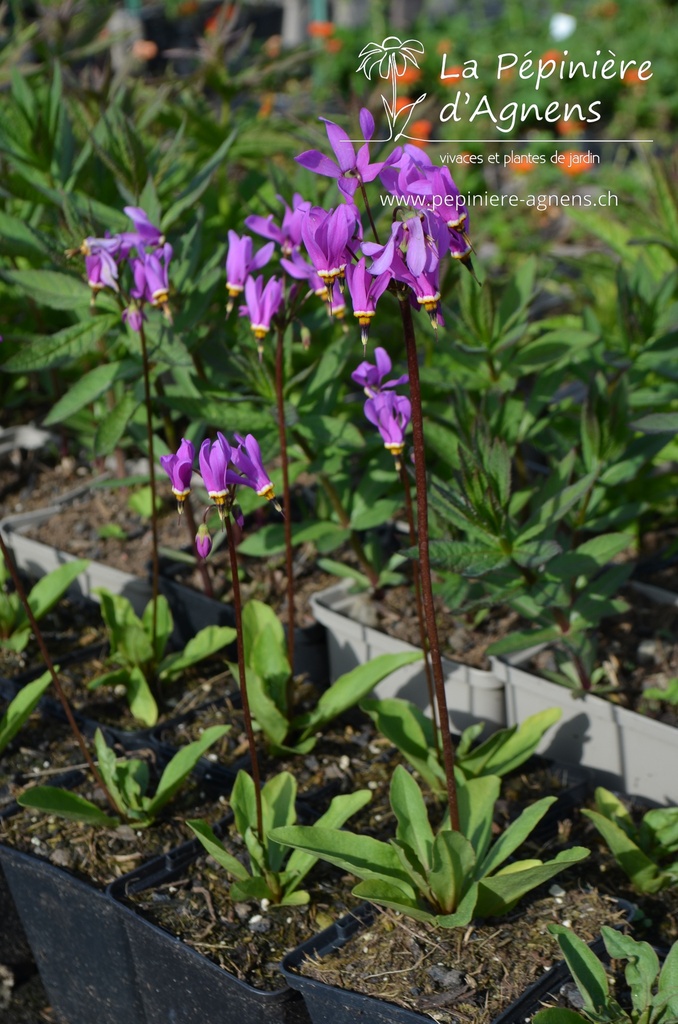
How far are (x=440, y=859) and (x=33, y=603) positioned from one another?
126cm

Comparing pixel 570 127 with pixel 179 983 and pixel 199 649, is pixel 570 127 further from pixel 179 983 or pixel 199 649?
pixel 179 983

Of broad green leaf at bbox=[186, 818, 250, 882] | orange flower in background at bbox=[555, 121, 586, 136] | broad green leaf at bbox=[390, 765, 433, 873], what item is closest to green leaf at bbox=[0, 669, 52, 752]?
broad green leaf at bbox=[186, 818, 250, 882]

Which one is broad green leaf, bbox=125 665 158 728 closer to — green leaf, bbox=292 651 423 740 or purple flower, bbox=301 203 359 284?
green leaf, bbox=292 651 423 740

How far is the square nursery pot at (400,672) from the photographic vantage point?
86.0 inches

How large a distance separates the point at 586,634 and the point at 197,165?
173 cm

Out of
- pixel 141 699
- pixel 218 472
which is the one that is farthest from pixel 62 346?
pixel 218 472

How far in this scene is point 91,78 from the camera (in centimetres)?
358

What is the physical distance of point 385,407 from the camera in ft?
5.73

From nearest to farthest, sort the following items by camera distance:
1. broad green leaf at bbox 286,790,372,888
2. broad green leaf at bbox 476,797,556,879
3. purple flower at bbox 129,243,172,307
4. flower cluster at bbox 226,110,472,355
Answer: flower cluster at bbox 226,110,472,355 < broad green leaf at bbox 476,797,556,879 < broad green leaf at bbox 286,790,372,888 < purple flower at bbox 129,243,172,307

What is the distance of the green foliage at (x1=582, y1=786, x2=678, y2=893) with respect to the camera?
5.72 feet

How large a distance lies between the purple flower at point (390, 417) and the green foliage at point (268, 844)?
1.84 ft

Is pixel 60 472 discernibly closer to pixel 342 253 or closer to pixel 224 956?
pixel 224 956

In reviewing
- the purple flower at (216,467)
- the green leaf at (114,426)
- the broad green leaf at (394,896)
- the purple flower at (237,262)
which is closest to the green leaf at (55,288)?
the green leaf at (114,426)

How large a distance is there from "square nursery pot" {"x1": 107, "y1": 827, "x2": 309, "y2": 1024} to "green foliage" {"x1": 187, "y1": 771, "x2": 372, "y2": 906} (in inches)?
4.7
